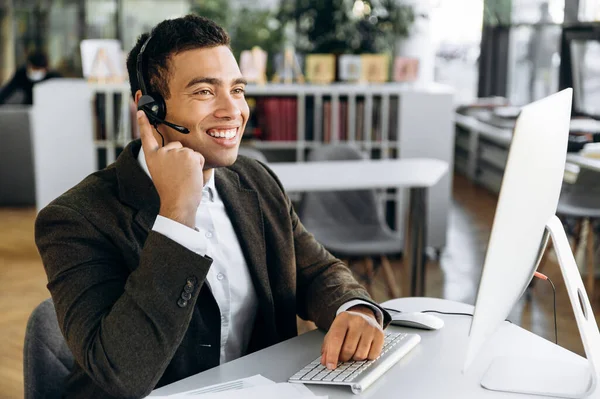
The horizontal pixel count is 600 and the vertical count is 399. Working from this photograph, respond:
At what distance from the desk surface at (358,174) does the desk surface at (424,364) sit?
1.76m

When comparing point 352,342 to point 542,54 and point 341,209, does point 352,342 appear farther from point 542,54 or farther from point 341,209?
point 542,54

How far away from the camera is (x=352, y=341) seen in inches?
54.6

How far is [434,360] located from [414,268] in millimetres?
2381

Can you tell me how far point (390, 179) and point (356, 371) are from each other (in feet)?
7.47

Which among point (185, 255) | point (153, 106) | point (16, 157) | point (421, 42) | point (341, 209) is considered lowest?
point (16, 157)

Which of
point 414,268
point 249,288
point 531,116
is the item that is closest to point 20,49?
point 414,268

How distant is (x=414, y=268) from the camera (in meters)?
3.77

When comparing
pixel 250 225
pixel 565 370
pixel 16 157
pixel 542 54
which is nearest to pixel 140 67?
pixel 250 225

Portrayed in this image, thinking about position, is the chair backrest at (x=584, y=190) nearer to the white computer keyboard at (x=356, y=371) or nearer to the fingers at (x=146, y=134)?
the white computer keyboard at (x=356, y=371)

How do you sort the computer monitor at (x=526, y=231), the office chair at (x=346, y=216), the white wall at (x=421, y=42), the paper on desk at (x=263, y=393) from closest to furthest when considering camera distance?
1. the computer monitor at (x=526, y=231)
2. the paper on desk at (x=263, y=393)
3. the office chair at (x=346, y=216)
4. the white wall at (x=421, y=42)

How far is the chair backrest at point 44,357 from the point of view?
1.47 meters

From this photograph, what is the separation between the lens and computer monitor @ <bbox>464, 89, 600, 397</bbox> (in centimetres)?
101

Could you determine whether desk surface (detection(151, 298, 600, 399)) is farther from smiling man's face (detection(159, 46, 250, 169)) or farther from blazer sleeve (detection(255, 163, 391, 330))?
smiling man's face (detection(159, 46, 250, 169))

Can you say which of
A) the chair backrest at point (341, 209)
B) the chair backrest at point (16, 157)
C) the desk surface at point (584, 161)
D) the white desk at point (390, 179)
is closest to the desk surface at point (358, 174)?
→ the white desk at point (390, 179)
